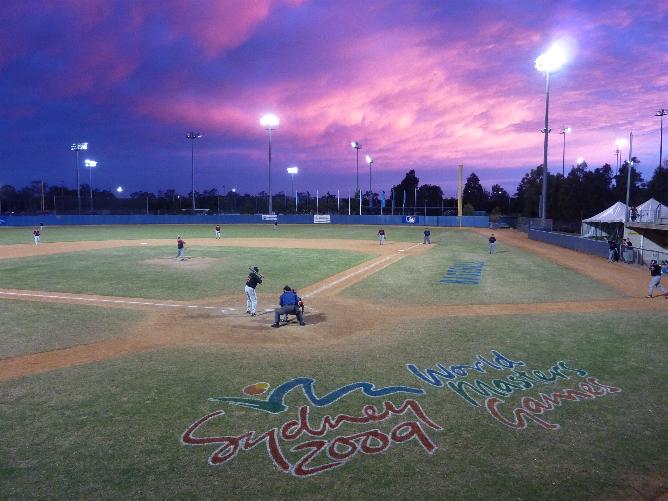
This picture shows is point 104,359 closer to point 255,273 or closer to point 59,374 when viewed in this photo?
point 59,374

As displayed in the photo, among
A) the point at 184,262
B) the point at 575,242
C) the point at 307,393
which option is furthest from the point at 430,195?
the point at 307,393

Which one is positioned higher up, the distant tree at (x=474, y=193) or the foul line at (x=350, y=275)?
the distant tree at (x=474, y=193)

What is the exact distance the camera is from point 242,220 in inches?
3551

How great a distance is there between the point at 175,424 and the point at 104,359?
15.5 ft

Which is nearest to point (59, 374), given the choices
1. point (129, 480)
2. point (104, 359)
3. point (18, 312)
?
point (104, 359)

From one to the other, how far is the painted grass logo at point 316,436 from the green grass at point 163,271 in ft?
38.8

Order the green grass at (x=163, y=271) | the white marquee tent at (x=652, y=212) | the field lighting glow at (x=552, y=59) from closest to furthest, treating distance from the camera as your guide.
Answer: the green grass at (x=163, y=271)
the white marquee tent at (x=652, y=212)
the field lighting glow at (x=552, y=59)

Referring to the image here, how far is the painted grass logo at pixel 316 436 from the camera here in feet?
23.2

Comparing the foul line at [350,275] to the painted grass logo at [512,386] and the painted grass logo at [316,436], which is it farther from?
the painted grass logo at [316,436]

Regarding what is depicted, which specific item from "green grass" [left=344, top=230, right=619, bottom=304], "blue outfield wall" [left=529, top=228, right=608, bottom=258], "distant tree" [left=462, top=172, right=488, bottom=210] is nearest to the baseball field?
"green grass" [left=344, top=230, right=619, bottom=304]

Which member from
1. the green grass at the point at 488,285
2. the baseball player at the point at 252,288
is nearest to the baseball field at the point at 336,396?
the green grass at the point at 488,285

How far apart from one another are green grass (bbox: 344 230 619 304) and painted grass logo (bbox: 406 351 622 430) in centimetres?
771

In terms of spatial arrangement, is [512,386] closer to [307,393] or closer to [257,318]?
[307,393]

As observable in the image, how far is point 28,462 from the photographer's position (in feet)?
22.8
